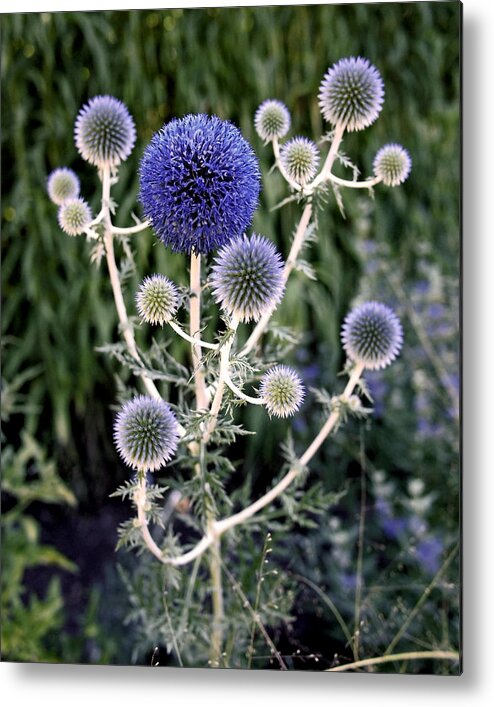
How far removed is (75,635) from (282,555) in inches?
21.5

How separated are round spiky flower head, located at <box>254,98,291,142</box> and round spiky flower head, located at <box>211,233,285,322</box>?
1.23 ft

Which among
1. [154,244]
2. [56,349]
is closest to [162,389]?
[154,244]

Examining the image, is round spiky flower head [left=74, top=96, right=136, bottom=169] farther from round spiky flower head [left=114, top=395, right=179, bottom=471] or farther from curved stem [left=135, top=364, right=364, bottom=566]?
curved stem [left=135, top=364, right=364, bottom=566]

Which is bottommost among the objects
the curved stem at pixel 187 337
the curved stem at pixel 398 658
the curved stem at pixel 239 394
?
the curved stem at pixel 398 658

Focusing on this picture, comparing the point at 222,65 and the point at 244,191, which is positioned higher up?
the point at 222,65

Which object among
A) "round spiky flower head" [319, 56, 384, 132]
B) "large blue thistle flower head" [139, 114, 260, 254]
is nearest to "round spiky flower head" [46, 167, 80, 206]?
"large blue thistle flower head" [139, 114, 260, 254]

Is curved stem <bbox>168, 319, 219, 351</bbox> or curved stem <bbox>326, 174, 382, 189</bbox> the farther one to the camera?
curved stem <bbox>326, 174, 382, 189</bbox>

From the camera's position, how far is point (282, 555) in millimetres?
2213

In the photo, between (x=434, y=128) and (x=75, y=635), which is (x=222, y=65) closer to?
(x=434, y=128)

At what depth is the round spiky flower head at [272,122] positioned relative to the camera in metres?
1.98

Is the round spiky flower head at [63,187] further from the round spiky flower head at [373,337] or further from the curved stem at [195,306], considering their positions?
the round spiky flower head at [373,337]

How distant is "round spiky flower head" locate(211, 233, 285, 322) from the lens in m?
1.69

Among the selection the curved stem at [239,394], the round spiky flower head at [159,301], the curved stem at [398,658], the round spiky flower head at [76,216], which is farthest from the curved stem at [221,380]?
the curved stem at [398,658]

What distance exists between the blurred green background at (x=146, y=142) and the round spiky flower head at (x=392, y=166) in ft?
0.22
